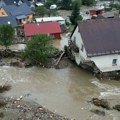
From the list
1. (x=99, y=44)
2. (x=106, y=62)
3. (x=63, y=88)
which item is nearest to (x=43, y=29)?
(x=99, y=44)

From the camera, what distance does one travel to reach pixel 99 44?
26.8m

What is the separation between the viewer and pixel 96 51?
2630cm

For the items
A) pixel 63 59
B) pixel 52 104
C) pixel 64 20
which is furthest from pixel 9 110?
pixel 64 20

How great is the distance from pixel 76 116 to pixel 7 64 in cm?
1016

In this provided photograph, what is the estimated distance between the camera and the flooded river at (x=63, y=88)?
71.9ft

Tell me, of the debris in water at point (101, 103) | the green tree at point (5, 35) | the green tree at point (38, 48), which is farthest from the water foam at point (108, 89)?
the green tree at point (5, 35)

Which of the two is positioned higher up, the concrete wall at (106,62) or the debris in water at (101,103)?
the concrete wall at (106,62)

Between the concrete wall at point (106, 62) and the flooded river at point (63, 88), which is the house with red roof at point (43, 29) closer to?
the flooded river at point (63, 88)

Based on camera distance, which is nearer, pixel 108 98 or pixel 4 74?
pixel 108 98

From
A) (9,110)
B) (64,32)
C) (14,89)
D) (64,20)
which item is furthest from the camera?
(64,20)

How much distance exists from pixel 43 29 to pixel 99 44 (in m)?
11.0

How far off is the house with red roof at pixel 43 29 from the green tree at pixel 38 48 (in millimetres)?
7249

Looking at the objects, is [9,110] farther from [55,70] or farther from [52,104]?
[55,70]

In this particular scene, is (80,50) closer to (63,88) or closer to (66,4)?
(63,88)
